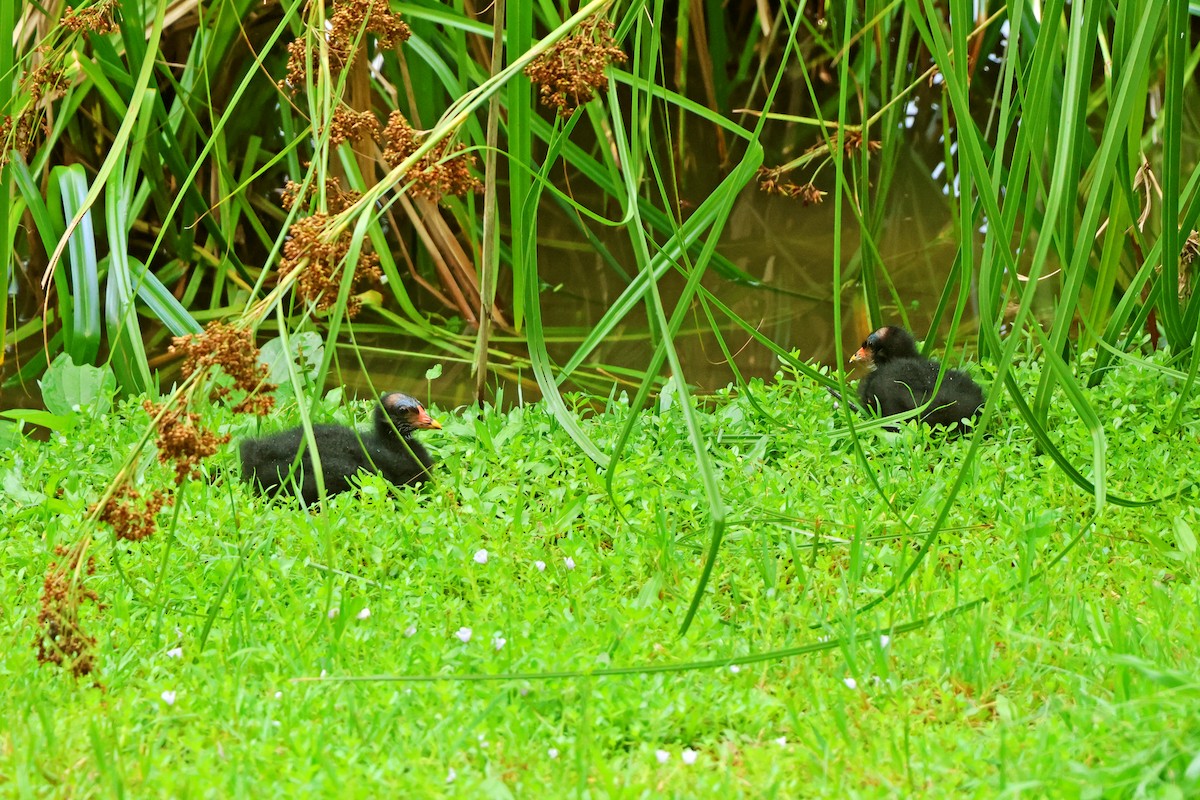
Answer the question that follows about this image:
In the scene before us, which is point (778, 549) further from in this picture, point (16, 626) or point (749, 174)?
point (16, 626)

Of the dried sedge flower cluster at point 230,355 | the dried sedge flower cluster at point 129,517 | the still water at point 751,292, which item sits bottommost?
the still water at point 751,292

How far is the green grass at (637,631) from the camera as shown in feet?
6.52

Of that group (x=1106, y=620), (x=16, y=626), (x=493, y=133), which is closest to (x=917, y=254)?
(x=493, y=133)

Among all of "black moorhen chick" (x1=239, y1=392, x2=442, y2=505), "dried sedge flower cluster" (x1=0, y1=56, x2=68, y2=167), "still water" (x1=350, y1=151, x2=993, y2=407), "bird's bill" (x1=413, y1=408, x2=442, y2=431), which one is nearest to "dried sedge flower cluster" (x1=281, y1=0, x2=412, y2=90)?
"dried sedge flower cluster" (x1=0, y1=56, x2=68, y2=167)

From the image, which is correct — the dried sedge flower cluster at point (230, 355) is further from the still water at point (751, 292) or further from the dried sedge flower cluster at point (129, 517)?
the still water at point (751, 292)

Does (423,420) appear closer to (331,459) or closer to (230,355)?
(331,459)

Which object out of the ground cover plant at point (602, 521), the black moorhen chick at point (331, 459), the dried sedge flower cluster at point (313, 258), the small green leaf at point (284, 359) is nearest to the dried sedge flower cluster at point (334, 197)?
the ground cover plant at point (602, 521)

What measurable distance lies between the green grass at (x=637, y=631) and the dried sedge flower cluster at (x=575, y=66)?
74 cm

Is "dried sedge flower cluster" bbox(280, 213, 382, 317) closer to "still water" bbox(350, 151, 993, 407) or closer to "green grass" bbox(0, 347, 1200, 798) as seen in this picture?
"green grass" bbox(0, 347, 1200, 798)

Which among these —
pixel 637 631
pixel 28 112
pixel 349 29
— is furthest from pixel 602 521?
pixel 28 112

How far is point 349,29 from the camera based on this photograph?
7.75 ft

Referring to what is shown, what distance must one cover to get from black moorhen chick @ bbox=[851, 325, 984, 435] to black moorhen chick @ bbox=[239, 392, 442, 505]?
55.3 inches

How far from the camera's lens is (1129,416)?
3.69 meters

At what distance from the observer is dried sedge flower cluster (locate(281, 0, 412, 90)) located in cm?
236
